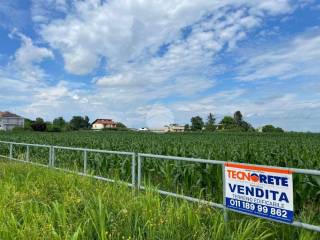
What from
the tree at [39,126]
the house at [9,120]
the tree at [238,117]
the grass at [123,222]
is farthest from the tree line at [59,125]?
the grass at [123,222]

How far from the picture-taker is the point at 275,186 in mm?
4199

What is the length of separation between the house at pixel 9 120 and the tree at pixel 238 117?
3406 inches

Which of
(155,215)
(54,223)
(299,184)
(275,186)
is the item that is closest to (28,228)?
(54,223)

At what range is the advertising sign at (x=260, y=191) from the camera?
4.12m

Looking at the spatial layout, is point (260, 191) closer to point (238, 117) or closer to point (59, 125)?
point (59, 125)

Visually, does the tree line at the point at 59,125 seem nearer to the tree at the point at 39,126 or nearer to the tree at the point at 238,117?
the tree at the point at 39,126

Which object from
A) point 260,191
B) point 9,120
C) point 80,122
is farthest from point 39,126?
point 260,191

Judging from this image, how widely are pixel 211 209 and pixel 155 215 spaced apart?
112cm

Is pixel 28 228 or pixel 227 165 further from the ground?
pixel 227 165

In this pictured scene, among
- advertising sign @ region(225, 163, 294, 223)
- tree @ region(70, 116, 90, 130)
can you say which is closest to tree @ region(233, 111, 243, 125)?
tree @ region(70, 116, 90, 130)

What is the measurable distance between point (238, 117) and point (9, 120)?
95.6 meters

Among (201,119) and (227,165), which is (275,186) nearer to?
(227,165)

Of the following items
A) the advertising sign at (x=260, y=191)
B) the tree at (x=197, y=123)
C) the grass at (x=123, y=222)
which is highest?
the tree at (x=197, y=123)

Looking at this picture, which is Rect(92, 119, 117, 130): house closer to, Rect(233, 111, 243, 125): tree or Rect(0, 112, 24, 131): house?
Rect(0, 112, 24, 131): house
